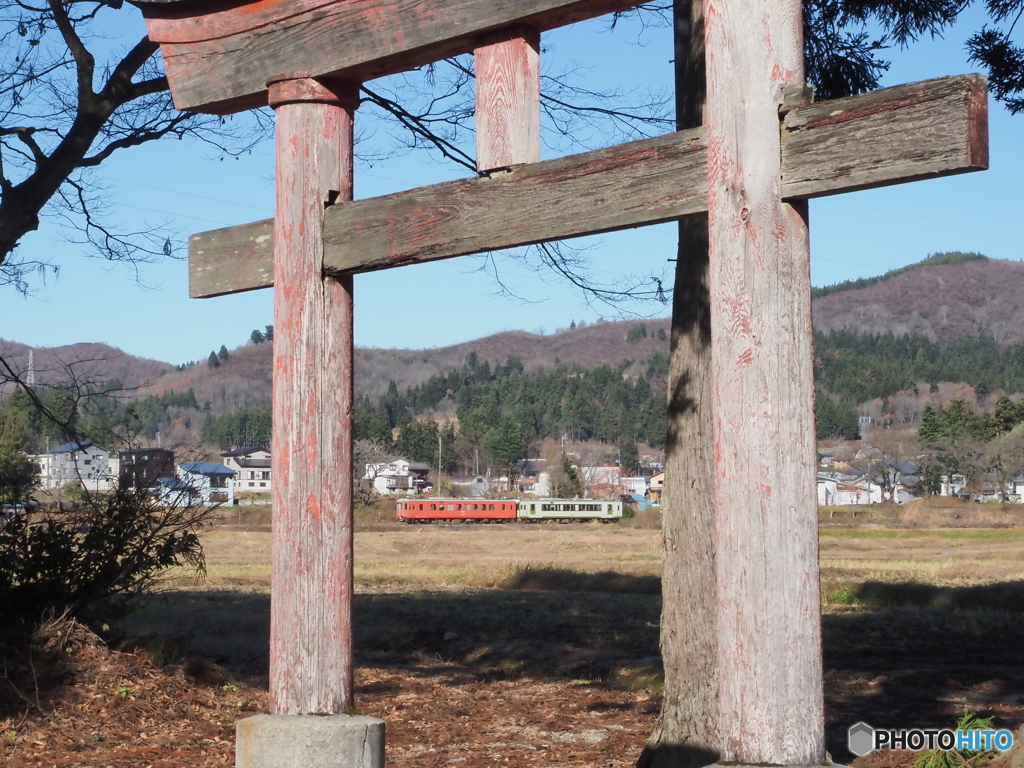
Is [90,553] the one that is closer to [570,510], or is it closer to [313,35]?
[313,35]

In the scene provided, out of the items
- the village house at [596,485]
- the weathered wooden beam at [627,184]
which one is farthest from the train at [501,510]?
the weathered wooden beam at [627,184]

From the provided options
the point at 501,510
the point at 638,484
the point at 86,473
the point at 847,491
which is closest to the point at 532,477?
the point at 638,484

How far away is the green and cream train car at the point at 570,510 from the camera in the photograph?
67438mm

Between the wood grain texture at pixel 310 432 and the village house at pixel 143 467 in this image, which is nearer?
the wood grain texture at pixel 310 432

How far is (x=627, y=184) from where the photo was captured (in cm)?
301

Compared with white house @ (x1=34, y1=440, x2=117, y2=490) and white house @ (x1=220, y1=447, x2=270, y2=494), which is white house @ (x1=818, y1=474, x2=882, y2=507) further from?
white house @ (x1=34, y1=440, x2=117, y2=490)

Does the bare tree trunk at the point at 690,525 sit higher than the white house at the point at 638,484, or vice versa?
the bare tree trunk at the point at 690,525

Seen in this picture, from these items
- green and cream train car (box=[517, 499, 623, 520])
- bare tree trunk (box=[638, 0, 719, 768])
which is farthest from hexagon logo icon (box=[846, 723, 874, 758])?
green and cream train car (box=[517, 499, 623, 520])

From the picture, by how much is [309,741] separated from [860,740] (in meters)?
3.57

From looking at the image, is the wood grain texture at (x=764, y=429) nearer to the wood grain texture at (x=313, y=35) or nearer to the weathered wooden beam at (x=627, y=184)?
the weathered wooden beam at (x=627, y=184)

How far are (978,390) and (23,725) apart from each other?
20520 cm

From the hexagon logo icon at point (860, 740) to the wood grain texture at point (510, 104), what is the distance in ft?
12.9

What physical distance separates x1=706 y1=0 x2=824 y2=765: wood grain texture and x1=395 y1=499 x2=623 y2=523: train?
60824 millimetres

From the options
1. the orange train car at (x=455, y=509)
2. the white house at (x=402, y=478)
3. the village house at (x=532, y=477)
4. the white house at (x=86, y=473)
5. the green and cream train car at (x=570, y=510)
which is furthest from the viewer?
the village house at (x=532, y=477)
